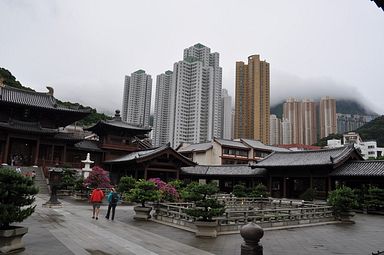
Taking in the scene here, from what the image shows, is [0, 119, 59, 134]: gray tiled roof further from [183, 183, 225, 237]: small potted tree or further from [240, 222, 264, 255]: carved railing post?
[240, 222, 264, 255]: carved railing post

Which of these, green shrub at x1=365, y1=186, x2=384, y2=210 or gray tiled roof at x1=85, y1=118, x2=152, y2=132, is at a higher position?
gray tiled roof at x1=85, y1=118, x2=152, y2=132

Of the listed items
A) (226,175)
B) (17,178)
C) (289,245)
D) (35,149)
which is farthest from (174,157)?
(17,178)

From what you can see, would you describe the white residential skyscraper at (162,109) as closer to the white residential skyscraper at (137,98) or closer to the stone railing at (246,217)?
the white residential skyscraper at (137,98)

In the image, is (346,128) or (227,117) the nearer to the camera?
(227,117)

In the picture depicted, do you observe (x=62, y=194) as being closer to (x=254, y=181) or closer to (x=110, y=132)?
(x=110, y=132)

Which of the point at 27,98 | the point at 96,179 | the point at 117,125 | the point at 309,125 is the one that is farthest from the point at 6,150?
the point at 309,125

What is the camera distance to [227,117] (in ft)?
422

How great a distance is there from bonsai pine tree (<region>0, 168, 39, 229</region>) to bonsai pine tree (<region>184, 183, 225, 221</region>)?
7.32 metres

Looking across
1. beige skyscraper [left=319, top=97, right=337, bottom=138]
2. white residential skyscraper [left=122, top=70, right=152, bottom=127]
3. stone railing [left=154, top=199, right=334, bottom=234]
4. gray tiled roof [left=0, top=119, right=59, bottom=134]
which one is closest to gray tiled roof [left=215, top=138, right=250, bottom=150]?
gray tiled roof [left=0, top=119, right=59, bottom=134]

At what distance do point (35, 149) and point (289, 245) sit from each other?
119 feet

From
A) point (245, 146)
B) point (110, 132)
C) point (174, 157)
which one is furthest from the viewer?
point (245, 146)

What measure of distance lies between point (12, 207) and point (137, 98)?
116m

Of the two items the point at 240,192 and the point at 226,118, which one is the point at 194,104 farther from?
the point at 240,192

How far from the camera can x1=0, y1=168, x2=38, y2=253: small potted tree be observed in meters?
9.08
